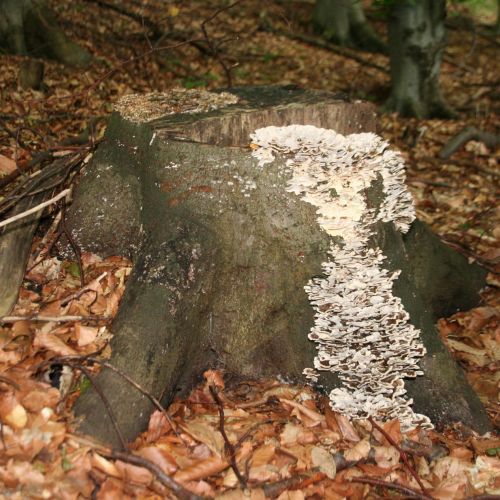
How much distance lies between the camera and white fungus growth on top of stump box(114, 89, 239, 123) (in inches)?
138

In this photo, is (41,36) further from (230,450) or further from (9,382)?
(230,450)

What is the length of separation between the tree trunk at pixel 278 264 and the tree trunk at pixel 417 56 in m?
6.19

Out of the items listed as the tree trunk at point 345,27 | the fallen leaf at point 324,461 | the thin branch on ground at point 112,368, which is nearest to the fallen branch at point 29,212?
the thin branch on ground at point 112,368

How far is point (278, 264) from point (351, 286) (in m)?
0.43

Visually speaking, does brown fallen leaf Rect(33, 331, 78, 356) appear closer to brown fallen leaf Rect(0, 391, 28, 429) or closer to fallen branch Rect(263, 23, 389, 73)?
brown fallen leaf Rect(0, 391, 28, 429)

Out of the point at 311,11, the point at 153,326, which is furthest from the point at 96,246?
the point at 311,11

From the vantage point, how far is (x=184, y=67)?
10.8m

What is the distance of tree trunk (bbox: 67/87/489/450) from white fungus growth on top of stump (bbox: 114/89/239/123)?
28 millimetres

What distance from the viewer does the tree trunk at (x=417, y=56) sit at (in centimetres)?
880

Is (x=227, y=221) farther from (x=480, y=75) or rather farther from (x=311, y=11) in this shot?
(x=311, y=11)

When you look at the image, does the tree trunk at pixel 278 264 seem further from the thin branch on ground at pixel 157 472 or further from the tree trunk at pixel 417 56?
the tree trunk at pixel 417 56

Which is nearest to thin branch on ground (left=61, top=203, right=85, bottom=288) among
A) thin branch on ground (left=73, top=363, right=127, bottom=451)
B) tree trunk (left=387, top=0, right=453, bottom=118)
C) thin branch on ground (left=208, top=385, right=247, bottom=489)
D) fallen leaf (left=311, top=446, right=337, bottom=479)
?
thin branch on ground (left=73, top=363, right=127, bottom=451)

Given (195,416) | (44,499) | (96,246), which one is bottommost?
(44,499)

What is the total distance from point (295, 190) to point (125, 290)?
106cm
